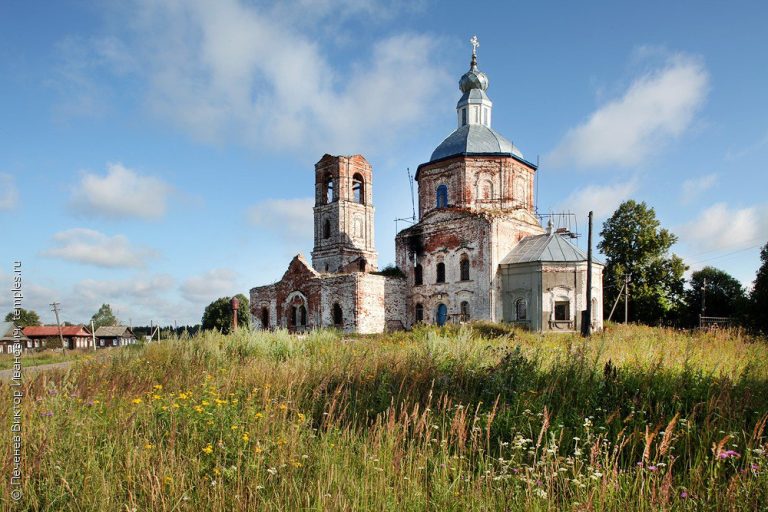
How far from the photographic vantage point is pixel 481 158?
94.2 feet

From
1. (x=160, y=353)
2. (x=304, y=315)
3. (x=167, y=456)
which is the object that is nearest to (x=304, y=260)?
(x=304, y=315)

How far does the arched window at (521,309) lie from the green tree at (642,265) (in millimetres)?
12492

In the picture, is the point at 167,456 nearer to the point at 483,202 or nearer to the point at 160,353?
the point at 160,353

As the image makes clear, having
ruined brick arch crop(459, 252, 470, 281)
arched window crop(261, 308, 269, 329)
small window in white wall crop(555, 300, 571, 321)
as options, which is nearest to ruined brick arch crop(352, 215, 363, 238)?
arched window crop(261, 308, 269, 329)

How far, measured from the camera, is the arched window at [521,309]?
82.4ft

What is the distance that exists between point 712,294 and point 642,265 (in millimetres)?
8884

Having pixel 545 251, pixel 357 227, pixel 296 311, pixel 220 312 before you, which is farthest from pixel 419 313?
pixel 220 312

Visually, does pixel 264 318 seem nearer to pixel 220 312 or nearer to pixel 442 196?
pixel 442 196

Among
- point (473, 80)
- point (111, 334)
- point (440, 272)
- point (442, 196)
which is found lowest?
point (111, 334)

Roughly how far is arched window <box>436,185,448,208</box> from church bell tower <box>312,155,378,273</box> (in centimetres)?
759

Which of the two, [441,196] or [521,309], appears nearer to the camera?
[521,309]

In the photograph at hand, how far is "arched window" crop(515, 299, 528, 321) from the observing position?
25109mm

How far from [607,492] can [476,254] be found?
947 inches

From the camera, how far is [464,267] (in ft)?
90.7
